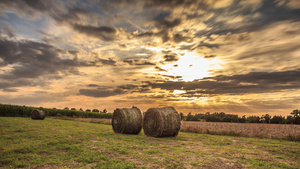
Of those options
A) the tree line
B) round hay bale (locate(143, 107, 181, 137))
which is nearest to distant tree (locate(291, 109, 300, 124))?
the tree line

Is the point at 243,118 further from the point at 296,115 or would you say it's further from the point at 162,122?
the point at 162,122

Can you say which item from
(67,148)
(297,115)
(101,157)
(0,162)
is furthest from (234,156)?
(297,115)

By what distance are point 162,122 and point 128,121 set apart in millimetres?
3679

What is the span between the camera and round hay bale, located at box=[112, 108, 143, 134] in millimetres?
16141

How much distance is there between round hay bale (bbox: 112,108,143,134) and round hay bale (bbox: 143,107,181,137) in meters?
1.31

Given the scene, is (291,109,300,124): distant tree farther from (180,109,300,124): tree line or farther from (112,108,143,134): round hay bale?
(112,108,143,134): round hay bale

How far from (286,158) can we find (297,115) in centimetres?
2752

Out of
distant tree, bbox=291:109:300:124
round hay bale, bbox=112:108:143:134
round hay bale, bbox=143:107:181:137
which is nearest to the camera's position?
round hay bale, bbox=143:107:181:137

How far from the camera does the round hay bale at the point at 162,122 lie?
1412 centimetres

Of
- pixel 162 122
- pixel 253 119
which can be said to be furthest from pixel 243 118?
pixel 162 122

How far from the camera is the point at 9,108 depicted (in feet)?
125

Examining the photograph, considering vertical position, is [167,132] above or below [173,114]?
below

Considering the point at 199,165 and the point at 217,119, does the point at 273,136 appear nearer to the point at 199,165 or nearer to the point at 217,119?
the point at 199,165

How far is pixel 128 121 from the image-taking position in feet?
53.1
